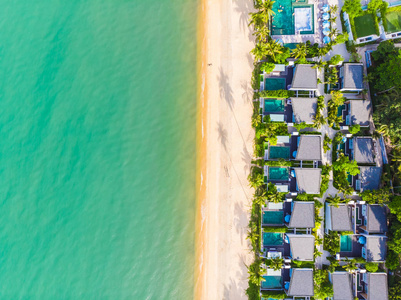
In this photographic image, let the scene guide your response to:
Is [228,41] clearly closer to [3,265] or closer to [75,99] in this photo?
[75,99]

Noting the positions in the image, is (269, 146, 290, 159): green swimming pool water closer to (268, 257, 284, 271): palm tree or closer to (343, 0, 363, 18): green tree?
(268, 257, 284, 271): palm tree

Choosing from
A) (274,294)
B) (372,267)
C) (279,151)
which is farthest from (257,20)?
(274,294)

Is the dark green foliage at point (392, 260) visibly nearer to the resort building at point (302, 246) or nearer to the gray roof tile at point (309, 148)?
the resort building at point (302, 246)

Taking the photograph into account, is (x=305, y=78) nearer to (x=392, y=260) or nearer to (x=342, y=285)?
(x=392, y=260)

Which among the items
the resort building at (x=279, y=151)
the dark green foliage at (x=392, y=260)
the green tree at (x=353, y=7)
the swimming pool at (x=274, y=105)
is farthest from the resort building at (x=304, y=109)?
the dark green foliage at (x=392, y=260)

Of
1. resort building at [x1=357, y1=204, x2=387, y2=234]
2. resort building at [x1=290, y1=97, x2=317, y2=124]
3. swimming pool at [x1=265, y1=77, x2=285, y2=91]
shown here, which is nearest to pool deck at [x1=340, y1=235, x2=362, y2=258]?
resort building at [x1=357, y1=204, x2=387, y2=234]

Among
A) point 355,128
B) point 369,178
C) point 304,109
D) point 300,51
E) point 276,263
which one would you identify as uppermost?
point 300,51
